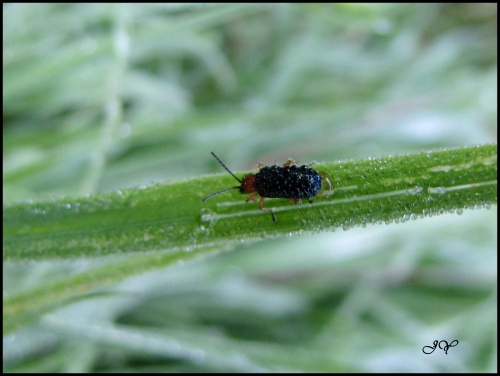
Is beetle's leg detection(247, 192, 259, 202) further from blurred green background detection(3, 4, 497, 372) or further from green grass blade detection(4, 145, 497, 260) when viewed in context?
blurred green background detection(3, 4, 497, 372)

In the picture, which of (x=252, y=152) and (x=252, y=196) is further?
(x=252, y=152)

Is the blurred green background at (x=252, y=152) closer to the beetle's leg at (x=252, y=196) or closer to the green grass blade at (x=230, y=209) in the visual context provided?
the green grass blade at (x=230, y=209)

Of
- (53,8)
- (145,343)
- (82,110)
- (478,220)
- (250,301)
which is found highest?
(53,8)

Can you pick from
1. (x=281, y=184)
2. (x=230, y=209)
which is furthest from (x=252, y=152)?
(x=230, y=209)

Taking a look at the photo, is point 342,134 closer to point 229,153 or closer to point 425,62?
point 229,153

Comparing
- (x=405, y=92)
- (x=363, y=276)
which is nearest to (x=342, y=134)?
(x=405, y=92)

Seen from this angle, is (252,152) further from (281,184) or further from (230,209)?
(230,209)
